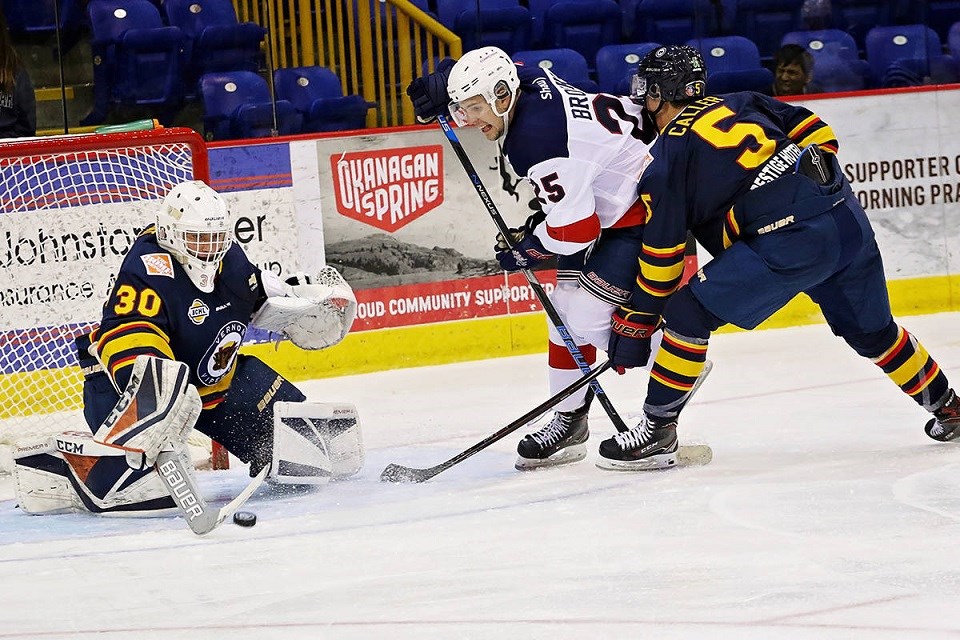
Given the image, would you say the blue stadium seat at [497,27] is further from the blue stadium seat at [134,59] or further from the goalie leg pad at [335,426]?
the goalie leg pad at [335,426]

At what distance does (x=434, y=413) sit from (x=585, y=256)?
1217 millimetres

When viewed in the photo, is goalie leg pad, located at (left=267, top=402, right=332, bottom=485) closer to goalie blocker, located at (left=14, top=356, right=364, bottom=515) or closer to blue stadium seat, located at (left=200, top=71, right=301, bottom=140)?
goalie blocker, located at (left=14, top=356, right=364, bottom=515)

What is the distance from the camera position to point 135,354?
312 centimetres

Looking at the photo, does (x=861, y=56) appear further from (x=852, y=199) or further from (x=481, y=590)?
(x=481, y=590)

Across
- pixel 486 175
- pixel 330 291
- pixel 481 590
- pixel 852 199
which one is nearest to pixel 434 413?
pixel 330 291

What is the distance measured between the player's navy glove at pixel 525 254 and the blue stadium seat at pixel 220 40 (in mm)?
2234

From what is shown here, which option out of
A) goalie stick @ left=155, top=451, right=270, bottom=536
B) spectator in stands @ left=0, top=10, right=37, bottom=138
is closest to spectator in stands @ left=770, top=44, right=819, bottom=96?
spectator in stands @ left=0, top=10, right=37, bottom=138

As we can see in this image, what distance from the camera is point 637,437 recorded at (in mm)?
3438

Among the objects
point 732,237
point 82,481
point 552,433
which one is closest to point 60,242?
point 82,481

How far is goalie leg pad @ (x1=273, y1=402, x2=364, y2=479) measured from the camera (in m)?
3.39

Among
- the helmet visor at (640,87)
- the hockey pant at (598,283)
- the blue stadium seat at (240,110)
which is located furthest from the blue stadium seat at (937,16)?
the hockey pant at (598,283)

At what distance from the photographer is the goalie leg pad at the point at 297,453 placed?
3.38m

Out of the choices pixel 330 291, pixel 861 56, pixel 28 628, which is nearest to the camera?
pixel 28 628

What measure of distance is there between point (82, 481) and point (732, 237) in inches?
66.9
